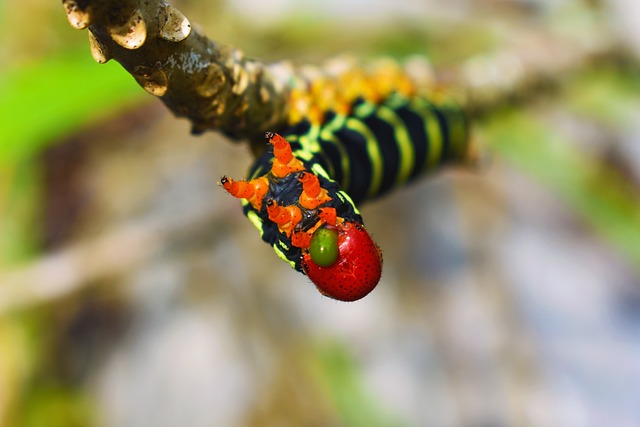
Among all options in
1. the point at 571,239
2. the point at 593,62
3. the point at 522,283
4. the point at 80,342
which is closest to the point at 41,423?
the point at 80,342

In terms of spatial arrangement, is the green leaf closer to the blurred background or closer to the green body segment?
the blurred background

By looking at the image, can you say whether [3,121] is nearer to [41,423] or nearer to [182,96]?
[41,423]

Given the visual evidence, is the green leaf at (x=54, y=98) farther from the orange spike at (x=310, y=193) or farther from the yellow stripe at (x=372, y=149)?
the orange spike at (x=310, y=193)

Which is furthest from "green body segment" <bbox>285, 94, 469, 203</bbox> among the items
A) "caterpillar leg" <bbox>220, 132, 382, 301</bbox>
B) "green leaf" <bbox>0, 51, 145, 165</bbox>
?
"green leaf" <bbox>0, 51, 145, 165</bbox>

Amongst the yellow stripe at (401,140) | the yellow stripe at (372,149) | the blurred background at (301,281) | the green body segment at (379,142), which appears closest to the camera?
the green body segment at (379,142)

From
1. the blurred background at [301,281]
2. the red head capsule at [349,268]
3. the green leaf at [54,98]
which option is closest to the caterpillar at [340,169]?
the red head capsule at [349,268]

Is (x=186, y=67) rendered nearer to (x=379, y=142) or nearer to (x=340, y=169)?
(x=340, y=169)

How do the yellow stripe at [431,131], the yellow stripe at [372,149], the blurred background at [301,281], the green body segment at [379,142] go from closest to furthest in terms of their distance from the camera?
the green body segment at [379,142] → the yellow stripe at [372,149] → the yellow stripe at [431,131] → the blurred background at [301,281]

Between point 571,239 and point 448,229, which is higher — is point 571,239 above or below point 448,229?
above
